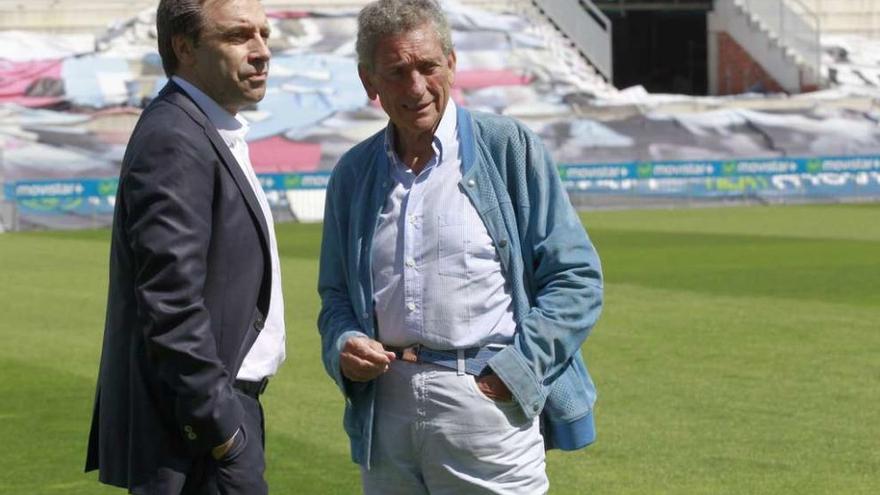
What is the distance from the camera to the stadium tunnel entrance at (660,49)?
55562 millimetres

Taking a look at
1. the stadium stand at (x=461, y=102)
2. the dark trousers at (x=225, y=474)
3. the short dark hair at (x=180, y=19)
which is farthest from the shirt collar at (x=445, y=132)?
the stadium stand at (x=461, y=102)

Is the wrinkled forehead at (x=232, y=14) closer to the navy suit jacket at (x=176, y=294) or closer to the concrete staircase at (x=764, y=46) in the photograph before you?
the navy suit jacket at (x=176, y=294)

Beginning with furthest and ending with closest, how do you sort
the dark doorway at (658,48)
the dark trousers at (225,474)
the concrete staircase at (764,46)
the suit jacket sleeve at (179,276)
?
the dark doorway at (658,48) → the concrete staircase at (764,46) → the dark trousers at (225,474) → the suit jacket sleeve at (179,276)

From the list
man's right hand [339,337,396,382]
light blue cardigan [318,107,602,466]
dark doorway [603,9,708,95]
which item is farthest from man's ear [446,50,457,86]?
dark doorway [603,9,708,95]

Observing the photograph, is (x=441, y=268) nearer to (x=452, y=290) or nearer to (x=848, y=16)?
(x=452, y=290)

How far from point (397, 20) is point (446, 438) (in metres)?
1.06

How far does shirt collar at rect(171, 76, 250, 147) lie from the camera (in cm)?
470

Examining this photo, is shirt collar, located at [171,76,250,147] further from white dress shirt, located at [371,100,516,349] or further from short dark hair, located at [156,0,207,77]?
white dress shirt, located at [371,100,516,349]

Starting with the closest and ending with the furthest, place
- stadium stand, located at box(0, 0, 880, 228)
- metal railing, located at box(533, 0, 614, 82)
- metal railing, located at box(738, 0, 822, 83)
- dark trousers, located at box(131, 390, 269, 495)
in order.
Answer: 1. dark trousers, located at box(131, 390, 269, 495)
2. stadium stand, located at box(0, 0, 880, 228)
3. metal railing, located at box(533, 0, 614, 82)
4. metal railing, located at box(738, 0, 822, 83)

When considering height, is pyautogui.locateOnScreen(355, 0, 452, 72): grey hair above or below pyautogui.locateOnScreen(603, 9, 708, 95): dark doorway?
above

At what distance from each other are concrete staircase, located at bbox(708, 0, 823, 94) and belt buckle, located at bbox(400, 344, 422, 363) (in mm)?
43742

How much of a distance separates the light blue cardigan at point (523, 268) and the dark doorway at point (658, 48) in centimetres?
5112

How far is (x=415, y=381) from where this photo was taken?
15.5ft

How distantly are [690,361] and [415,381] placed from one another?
29.8ft
